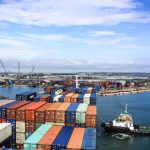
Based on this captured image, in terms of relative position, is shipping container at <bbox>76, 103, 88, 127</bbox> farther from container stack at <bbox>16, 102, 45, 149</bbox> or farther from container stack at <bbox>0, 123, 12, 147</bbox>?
container stack at <bbox>0, 123, 12, 147</bbox>

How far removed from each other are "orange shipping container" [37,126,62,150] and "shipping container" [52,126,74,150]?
0.98ft

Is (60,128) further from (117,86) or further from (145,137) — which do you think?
(117,86)

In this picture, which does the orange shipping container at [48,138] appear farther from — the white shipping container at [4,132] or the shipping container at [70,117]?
the white shipping container at [4,132]

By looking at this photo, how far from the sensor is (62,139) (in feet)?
73.2

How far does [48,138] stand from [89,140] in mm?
2927

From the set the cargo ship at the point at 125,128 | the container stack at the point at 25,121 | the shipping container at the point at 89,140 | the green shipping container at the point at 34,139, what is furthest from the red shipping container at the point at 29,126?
the cargo ship at the point at 125,128

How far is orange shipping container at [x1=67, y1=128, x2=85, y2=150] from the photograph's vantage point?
20.5 meters

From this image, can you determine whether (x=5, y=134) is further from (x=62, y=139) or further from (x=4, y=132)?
(x=62, y=139)

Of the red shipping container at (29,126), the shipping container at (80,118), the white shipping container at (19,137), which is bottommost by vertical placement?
the white shipping container at (19,137)

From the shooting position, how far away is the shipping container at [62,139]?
20.8 metres

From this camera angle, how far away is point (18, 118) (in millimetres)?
28734

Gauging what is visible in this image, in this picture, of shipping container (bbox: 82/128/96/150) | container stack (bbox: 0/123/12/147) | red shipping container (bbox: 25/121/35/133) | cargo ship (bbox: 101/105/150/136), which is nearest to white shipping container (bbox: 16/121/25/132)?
red shipping container (bbox: 25/121/35/133)

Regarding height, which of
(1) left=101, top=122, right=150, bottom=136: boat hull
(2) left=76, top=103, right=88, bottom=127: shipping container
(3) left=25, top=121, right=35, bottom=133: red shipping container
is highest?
(2) left=76, top=103, right=88, bottom=127: shipping container

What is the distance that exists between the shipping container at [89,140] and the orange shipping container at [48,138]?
2.23 meters
